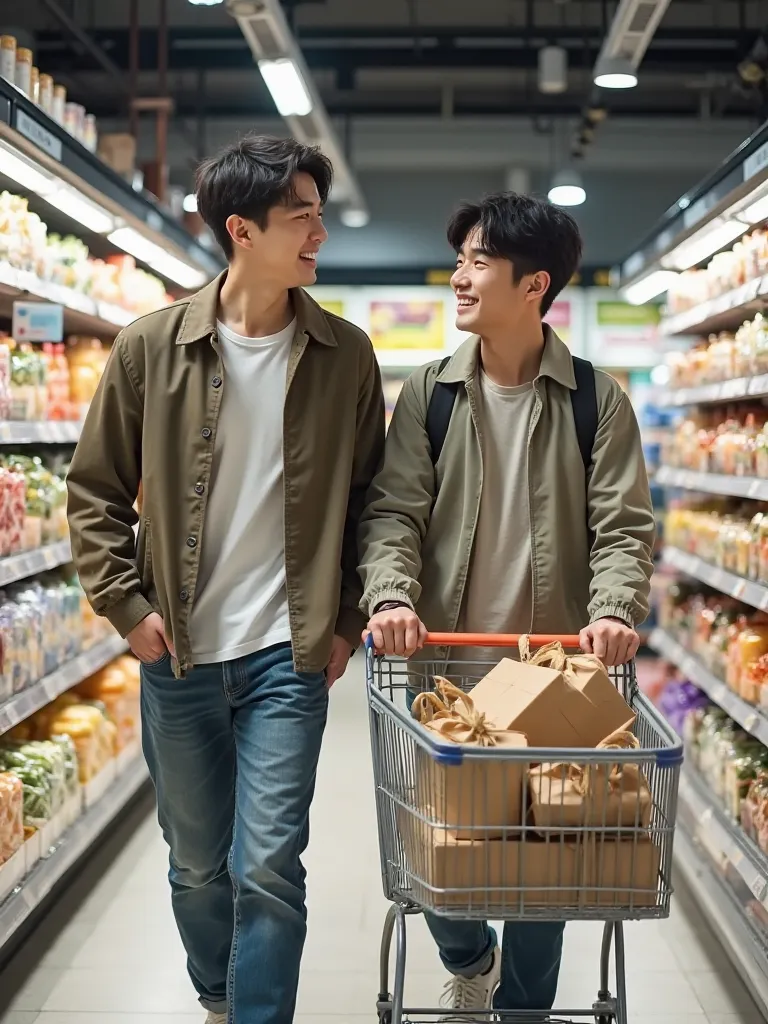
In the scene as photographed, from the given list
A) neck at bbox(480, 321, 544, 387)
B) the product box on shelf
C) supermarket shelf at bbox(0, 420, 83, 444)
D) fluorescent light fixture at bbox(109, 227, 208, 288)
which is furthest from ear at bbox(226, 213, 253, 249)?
fluorescent light fixture at bbox(109, 227, 208, 288)

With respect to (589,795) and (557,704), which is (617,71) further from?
(589,795)

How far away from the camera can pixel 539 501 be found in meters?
2.72

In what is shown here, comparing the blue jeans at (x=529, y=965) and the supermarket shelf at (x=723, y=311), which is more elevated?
the supermarket shelf at (x=723, y=311)

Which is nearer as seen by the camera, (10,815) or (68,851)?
(10,815)

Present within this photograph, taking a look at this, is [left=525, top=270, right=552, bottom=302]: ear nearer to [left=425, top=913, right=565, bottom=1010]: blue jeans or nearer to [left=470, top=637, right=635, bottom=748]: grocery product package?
[left=470, top=637, right=635, bottom=748]: grocery product package

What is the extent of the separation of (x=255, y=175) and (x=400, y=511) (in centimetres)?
75

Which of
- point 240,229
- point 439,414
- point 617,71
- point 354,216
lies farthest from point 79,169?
point 354,216

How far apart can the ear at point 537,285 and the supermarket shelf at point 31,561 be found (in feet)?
5.95

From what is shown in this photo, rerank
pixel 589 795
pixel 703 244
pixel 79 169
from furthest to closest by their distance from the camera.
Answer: pixel 703 244
pixel 79 169
pixel 589 795

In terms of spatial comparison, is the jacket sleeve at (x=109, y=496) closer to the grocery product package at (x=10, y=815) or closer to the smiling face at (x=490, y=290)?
the smiling face at (x=490, y=290)

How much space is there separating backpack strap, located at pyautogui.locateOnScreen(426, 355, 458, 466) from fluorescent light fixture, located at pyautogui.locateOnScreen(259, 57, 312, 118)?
14.1 feet

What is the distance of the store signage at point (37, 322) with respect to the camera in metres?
4.18

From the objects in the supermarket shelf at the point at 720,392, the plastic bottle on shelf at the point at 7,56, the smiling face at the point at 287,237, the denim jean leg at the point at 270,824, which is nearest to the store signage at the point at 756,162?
the supermarket shelf at the point at 720,392

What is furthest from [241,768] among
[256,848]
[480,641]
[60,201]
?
[60,201]
